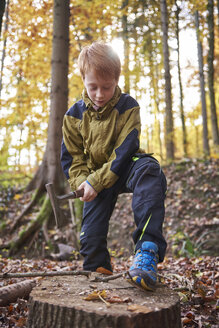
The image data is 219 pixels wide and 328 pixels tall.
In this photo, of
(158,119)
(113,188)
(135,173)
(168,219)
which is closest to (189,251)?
(168,219)

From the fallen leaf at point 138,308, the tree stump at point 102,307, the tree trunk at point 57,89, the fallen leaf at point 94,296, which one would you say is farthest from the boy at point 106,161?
the tree trunk at point 57,89

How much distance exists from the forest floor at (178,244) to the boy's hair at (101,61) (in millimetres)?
1948

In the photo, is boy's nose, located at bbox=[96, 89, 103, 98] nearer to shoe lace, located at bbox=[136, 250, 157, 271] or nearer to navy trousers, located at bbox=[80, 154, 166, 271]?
navy trousers, located at bbox=[80, 154, 166, 271]

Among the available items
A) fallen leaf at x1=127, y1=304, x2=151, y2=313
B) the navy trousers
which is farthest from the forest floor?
fallen leaf at x1=127, y1=304, x2=151, y2=313

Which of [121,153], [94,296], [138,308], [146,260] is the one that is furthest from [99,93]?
[138,308]

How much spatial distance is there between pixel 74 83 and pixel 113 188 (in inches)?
284

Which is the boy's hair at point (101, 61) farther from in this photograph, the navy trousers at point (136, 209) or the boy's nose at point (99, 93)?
the navy trousers at point (136, 209)

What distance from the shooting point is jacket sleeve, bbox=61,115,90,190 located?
9.68 ft

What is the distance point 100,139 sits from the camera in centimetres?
281

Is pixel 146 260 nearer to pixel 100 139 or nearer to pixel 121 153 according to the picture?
pixel 121 153

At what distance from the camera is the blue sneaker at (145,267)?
192 centimetres

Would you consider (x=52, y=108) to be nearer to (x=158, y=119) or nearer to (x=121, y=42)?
(x=121, y=42)

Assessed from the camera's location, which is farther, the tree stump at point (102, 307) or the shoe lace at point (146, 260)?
the shoe lace at point (146, 260)

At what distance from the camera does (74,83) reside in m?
9.45
